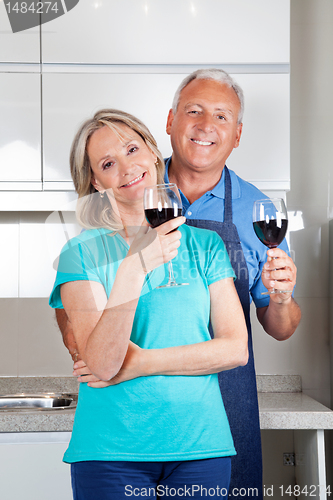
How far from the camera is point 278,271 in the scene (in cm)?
56

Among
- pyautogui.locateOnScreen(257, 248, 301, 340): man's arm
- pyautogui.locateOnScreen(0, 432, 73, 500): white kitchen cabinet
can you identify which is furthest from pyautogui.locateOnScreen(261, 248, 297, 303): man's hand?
pyautogui.locateOnScreen(0, 432, 73, 500): white kitchen cabinet

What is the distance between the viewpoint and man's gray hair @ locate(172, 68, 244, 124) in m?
0.61

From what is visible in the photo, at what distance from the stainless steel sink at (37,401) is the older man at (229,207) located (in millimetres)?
200

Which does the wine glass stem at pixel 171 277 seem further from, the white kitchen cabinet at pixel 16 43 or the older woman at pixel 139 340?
the white kitchen cabinet at pixel 16 43

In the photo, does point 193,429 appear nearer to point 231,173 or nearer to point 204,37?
point 231,173

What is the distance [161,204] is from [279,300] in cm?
23

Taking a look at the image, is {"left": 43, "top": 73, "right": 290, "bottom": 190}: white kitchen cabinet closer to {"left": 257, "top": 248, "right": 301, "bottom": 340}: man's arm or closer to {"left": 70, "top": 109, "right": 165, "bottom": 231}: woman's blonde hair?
{"left": 70, "top": 109, "right": 165, "bottom": 231}: woman's blonde hair

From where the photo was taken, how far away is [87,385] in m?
0.53

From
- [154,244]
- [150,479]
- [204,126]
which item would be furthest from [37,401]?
[204,126]

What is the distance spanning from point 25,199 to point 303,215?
1.70 feet

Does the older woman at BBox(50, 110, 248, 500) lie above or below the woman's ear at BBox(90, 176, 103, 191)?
below

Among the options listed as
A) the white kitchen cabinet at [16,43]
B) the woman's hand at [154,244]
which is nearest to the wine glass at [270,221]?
the woman's hand at [154,244]

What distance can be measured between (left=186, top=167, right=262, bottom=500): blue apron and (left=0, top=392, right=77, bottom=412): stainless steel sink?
27 centimetres

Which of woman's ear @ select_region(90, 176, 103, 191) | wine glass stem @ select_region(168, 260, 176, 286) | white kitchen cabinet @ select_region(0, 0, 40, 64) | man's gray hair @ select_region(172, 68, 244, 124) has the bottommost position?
wine glass stem @ select_region(168, 260, 176, 286)
